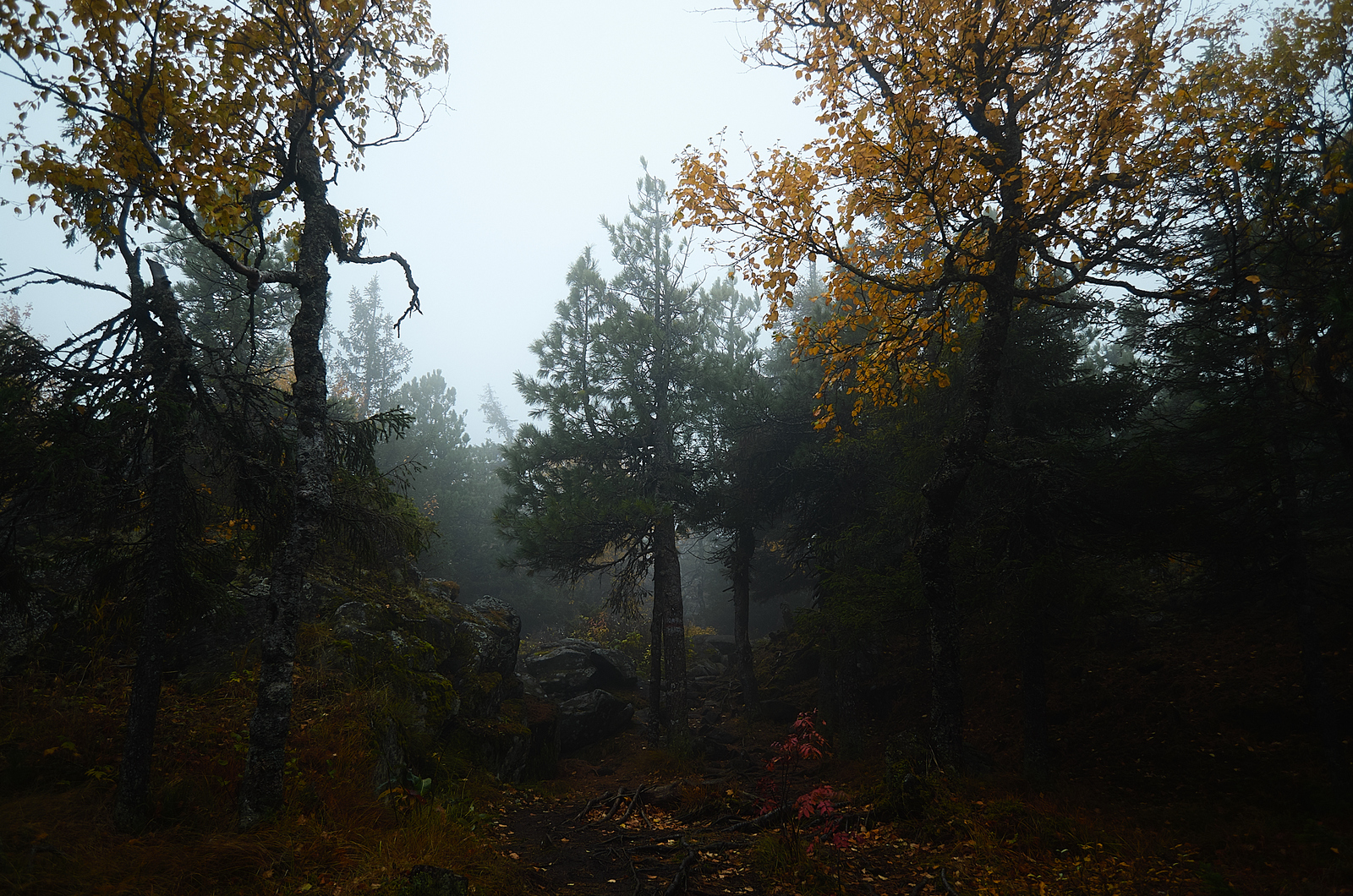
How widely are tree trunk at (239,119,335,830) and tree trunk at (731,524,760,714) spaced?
1217 centimetres

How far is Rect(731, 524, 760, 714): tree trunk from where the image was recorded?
1708 centimetres

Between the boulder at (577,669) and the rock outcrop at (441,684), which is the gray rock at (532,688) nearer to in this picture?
the boulder at (577,669)

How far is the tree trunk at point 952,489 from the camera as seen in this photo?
745 centimetres

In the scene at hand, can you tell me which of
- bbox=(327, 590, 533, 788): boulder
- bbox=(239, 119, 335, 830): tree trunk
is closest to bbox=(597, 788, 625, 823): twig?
bbox=(327, 590, 533, 788): boulder

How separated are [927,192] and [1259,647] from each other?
37.7ft

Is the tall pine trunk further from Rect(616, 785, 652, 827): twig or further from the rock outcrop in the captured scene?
Rect(616, 785, 652, 827): twig

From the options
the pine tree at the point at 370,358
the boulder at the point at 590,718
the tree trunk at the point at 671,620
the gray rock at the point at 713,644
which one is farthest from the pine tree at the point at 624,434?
the pine tree at the point at 370,358

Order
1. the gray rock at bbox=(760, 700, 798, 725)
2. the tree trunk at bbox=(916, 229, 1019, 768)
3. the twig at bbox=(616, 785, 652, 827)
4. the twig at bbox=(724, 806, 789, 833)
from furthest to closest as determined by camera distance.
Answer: the gray rock at bbox=(760, 700, 798, 725)
the twig at bbox=(616, 785, 652, 827)
the tree trunk at bbox=(916, 229, 1019, 768)
the twig at bbox=(724, 806, 789, 833)

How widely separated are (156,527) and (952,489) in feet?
29.5

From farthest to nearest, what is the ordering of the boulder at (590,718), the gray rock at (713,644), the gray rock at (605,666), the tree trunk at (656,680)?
the gray rock at (713,644) → the gray rock at (605,666) → the tree trunk at (656,680) → the boulder at (590,718)

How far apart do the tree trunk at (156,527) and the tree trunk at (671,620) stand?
34.2ft

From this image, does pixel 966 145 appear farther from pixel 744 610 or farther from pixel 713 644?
pixel 713 644

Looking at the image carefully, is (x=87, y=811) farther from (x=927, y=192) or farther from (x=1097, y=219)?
(x=1097, y=219)

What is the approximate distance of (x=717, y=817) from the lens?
7625 millimetres
